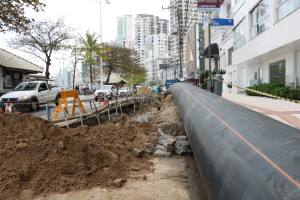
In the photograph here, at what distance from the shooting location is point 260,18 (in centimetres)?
1616

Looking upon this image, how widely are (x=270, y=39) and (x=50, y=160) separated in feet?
44.8

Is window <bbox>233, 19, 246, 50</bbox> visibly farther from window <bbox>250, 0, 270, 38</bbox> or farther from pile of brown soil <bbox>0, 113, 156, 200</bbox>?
pile of brown soil <bbox>0, 113, 156, 200</bbox>

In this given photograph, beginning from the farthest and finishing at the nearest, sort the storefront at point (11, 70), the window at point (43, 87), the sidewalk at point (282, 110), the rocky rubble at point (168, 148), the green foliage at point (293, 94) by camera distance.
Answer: the storefront at point (11, 70) < the window at point (43, 87) < the green foliage at point (293, 94) < the sidewalk at point (282, 110) < the rocky rubble at point (168, 148)

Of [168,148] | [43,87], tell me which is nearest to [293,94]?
[168,148]

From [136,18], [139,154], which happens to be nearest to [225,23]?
[139,154]

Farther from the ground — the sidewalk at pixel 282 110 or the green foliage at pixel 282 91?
the green foliage at pixel 282 91

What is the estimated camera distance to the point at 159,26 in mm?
105000

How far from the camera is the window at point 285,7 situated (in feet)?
36.0

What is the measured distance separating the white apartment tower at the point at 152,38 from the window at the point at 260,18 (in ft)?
270

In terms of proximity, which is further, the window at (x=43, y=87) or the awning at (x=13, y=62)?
the awning at (x=13, y=62)

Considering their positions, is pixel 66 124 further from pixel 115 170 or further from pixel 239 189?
pixel 239 189

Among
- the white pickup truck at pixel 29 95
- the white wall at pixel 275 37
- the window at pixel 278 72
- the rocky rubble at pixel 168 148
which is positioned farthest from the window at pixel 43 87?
the window at pixel 278 72

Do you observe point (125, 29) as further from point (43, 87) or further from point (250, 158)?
point (250, 158)

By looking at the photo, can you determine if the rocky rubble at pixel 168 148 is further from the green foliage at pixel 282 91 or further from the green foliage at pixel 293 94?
the green foliage at pixel 282 91
